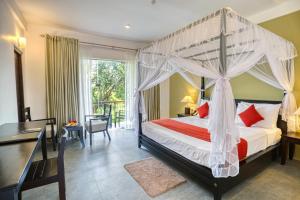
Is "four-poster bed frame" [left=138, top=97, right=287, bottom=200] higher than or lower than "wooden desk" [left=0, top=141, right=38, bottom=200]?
lower

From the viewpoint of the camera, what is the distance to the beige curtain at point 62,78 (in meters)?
4.14

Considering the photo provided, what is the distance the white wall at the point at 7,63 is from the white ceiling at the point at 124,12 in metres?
0.44

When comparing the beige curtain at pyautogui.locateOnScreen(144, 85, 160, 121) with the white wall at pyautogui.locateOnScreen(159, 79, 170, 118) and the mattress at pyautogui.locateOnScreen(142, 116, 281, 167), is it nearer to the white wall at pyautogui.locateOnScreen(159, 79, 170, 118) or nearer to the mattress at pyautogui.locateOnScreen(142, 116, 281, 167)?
the white wall at pyautogui.locateOnScreen(159, 79, 170, 118)

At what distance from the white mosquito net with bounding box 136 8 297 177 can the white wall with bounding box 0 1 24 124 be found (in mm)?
2388

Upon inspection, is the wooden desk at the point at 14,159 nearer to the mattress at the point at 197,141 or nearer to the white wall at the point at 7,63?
the white wall at the point at 7,63

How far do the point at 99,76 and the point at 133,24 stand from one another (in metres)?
2.02

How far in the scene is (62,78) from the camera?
4.25 meters

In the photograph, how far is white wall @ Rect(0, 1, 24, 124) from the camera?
2.52 m

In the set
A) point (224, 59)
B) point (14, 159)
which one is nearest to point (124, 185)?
Result: point (14, 159)

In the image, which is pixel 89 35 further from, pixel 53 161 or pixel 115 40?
pixel 53 161

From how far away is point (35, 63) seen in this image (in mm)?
4082

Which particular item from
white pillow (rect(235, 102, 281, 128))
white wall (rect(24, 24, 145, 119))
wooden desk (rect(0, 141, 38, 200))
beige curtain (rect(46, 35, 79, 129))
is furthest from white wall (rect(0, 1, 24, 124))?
white pillow (rect(235, 102, 281, 128))

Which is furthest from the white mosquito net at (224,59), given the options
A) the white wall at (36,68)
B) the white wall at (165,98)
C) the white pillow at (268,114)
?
the white wall at (36,68)

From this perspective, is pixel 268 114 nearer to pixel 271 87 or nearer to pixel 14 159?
pixel 271 87
